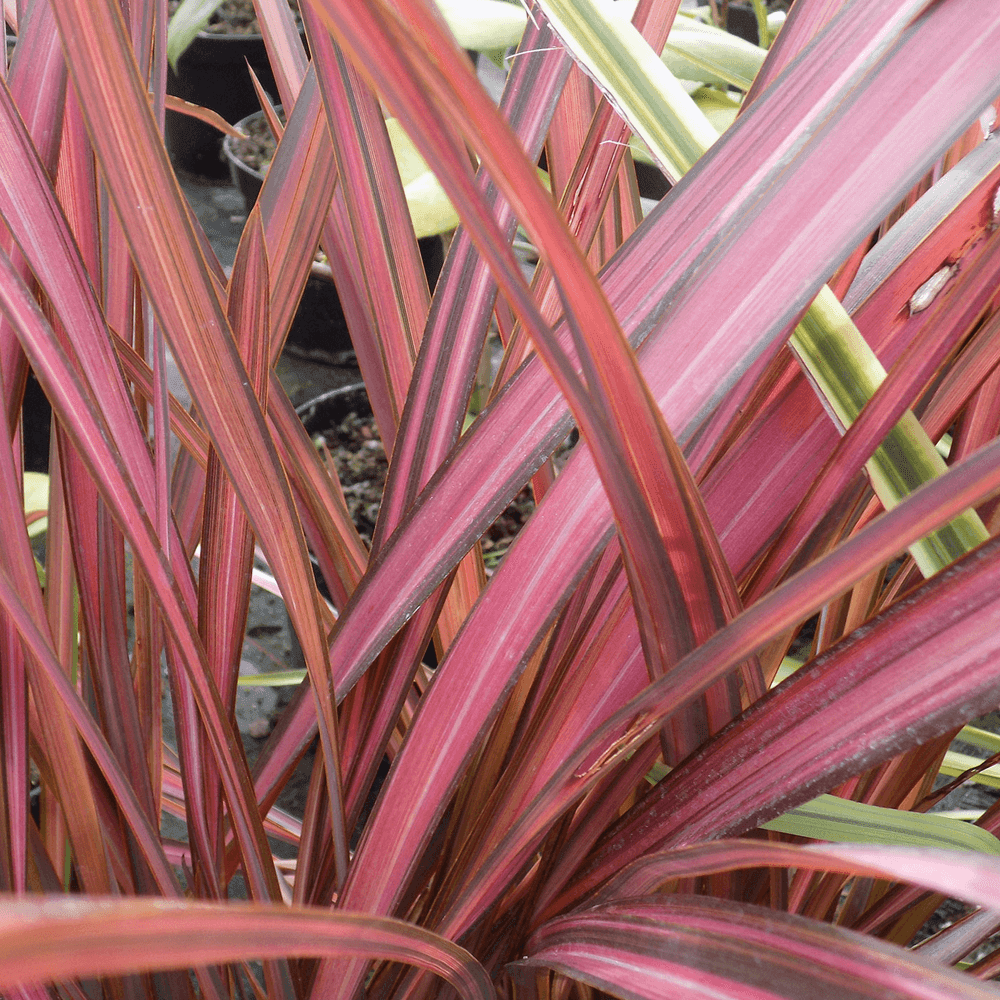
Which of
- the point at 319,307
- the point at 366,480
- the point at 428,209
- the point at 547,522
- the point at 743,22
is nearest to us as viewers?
the point at 547,522

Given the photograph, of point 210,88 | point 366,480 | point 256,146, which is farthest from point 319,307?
point 210,88

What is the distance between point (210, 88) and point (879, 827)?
210cm

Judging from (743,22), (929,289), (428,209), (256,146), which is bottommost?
(256,146)

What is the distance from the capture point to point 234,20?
2.04 m

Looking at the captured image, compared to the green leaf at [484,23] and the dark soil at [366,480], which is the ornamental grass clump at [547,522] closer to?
the green leaf at [484,23]

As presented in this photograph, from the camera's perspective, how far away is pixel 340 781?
0.30m

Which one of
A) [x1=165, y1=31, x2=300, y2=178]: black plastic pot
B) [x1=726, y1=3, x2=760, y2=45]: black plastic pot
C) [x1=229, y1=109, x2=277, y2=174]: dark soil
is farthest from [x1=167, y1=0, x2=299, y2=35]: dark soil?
[x1=726, y1=3, x2=760, y2=45]: black plastic pot

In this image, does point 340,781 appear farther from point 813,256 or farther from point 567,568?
point 813,256

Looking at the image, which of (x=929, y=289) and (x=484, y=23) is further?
(x=484, y=23)

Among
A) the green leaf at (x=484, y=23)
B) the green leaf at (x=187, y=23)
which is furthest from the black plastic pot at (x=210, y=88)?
the green leaf at (x=484, y=23)

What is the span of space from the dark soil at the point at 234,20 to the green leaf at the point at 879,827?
2.14 m

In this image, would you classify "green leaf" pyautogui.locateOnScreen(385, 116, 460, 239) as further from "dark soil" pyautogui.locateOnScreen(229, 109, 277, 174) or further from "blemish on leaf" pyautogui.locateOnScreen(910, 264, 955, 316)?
"dark soil" pyautogui.locateOnScreen(229, 109, 277, 174)

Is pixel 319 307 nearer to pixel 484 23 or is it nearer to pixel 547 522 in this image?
pixel 484 23

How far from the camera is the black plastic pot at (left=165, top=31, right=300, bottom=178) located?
180cm
